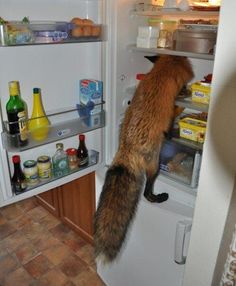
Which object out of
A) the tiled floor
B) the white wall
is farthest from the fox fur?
the tiled floor

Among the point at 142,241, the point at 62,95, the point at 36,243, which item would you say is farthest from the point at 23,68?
the point at 36,243

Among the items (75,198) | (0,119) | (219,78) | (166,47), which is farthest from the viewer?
(75,198)

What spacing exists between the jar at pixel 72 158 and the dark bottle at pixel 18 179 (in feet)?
0.78

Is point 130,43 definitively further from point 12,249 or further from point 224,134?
point 12,249

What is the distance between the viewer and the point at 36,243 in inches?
75.4

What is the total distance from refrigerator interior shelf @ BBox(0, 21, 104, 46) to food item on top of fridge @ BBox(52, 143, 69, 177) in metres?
0.49

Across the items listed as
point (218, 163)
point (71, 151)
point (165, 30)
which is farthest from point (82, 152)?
point (218, 163)

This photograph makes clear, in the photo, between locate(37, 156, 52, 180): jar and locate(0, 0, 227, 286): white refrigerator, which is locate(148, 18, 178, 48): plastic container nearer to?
locate(0, 0, 227, 286): white refrigerator

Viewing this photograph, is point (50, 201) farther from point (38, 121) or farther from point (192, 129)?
point (192, 129)

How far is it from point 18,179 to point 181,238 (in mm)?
724

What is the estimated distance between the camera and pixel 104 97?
1.30m

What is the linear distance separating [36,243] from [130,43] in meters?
1.50

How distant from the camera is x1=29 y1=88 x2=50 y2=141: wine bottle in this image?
113 centimetres

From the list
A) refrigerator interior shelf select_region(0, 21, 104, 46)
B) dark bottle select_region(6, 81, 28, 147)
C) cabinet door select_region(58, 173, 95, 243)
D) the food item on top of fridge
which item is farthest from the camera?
cabinet door select_region(58, 173, 95, 243)
